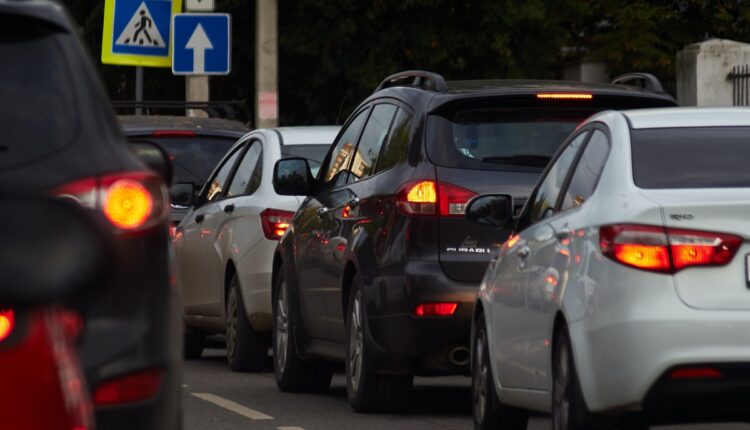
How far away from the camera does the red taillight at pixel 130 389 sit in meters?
4.79

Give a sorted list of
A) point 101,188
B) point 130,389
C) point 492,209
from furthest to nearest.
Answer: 1. point 492,209
2. point 101,188
3. point 130,389

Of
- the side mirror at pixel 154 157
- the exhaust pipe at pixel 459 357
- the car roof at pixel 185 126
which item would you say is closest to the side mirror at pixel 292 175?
the exhaust pipe at pixel 459 357

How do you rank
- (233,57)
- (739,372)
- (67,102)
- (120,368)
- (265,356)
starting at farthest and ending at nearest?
1. (233,57)
2. (265,356)
3. (739,372)
4. (67,102)
5. (120,368)

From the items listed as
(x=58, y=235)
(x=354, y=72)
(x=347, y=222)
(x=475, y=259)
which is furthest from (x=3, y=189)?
(x=354, y=72)

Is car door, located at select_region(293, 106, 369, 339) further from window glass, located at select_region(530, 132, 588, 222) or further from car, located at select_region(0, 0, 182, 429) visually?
car, located at select_region(0, 0, 182, 429)

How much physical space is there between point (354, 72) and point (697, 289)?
28.0 m

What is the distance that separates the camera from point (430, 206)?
10461 millimetres

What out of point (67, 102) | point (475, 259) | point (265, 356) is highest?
point (67, 102)

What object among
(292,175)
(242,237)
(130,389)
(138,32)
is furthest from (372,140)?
(138,32)

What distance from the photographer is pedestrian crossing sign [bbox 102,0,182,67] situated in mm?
25906

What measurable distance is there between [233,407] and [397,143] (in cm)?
178

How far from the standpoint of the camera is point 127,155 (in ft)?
17.4

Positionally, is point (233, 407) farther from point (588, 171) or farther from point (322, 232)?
point (588, 171)

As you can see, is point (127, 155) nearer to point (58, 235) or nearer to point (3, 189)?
point (3, 189)
